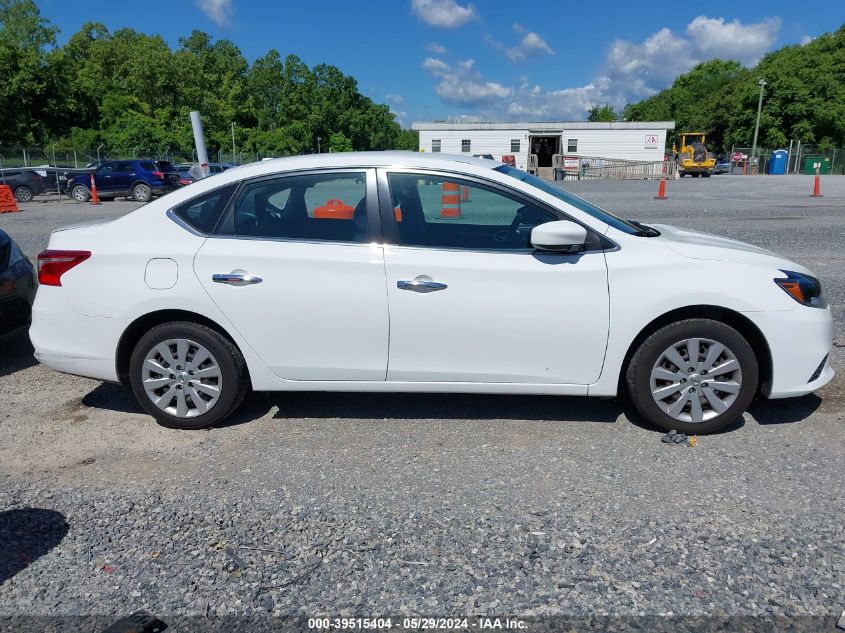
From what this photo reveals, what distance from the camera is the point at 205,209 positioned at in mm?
4094

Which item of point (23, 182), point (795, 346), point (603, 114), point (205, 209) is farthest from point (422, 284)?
point (603, 114)

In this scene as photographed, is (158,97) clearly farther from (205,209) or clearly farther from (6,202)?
(205,209)

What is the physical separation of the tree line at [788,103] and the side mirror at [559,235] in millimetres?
63072

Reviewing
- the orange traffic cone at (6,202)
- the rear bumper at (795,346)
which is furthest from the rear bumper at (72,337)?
the orange traffic cone at (6,202)

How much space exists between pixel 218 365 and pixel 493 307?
1.74 metres

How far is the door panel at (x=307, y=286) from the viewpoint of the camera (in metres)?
3.85

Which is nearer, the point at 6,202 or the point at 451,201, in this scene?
the point at 451,201

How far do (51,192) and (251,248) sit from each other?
27.6 meters

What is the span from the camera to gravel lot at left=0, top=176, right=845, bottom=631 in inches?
101

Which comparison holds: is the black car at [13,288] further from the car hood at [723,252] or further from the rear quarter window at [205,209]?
the car hood at [723,252]

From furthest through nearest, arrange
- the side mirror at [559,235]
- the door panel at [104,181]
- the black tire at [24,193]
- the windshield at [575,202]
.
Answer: the black tire at [24,193]
the door panel at [104,181]
the windshield at [575,202]
the side mirror at [559,235]

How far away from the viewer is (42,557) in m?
2.89

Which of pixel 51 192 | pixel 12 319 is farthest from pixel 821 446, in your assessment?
pixel 51 192

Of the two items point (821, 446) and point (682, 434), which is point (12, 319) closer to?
point (682, 434)
